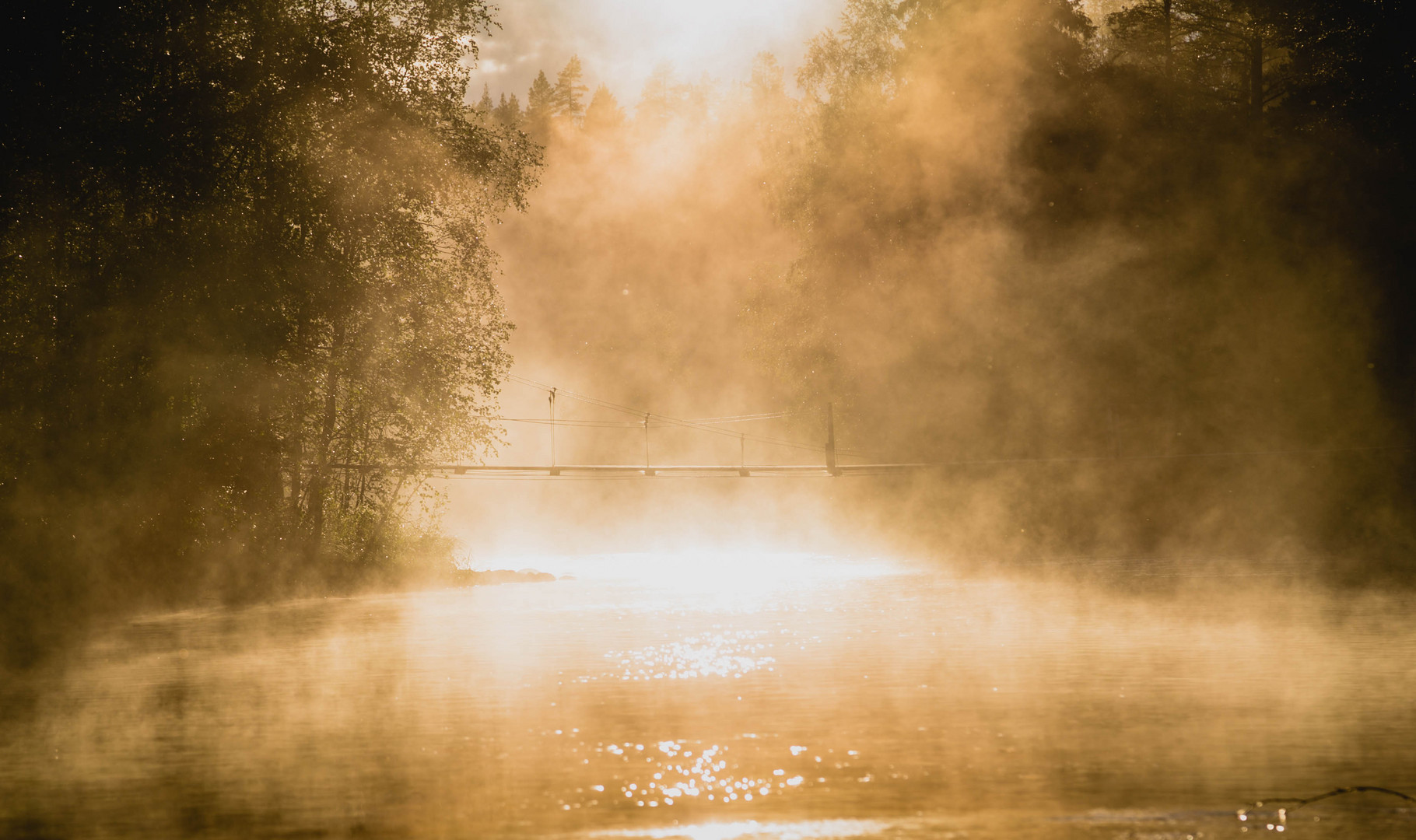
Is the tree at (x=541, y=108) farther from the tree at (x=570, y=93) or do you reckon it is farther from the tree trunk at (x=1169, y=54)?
the tree trunk at (x=1169, y=54)

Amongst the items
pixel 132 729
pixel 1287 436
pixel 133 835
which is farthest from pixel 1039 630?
pixel 1287 436

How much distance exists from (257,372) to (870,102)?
17.7 meters

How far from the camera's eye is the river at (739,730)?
16.6 feet

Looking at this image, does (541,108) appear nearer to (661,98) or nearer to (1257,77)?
(661,98)

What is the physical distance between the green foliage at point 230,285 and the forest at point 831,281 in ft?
0.16

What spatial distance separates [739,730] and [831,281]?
2363 cm

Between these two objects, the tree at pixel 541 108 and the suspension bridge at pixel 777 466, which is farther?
the tree at pixel 541 108

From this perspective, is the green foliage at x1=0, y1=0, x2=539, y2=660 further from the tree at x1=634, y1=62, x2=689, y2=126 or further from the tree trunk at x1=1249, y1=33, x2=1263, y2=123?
the tree at x1=634, y1=62, x2=689, y2=126

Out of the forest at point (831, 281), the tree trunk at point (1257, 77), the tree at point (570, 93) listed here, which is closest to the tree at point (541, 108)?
the tree at point (570, 93)

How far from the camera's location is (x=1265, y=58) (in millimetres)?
28734

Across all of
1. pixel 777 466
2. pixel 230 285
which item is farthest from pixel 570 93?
pixel 230 285

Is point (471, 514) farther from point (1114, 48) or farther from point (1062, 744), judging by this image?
point (1062, 744)

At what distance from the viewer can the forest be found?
13852 mm

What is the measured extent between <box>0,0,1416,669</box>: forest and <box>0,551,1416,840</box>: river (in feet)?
11.8
